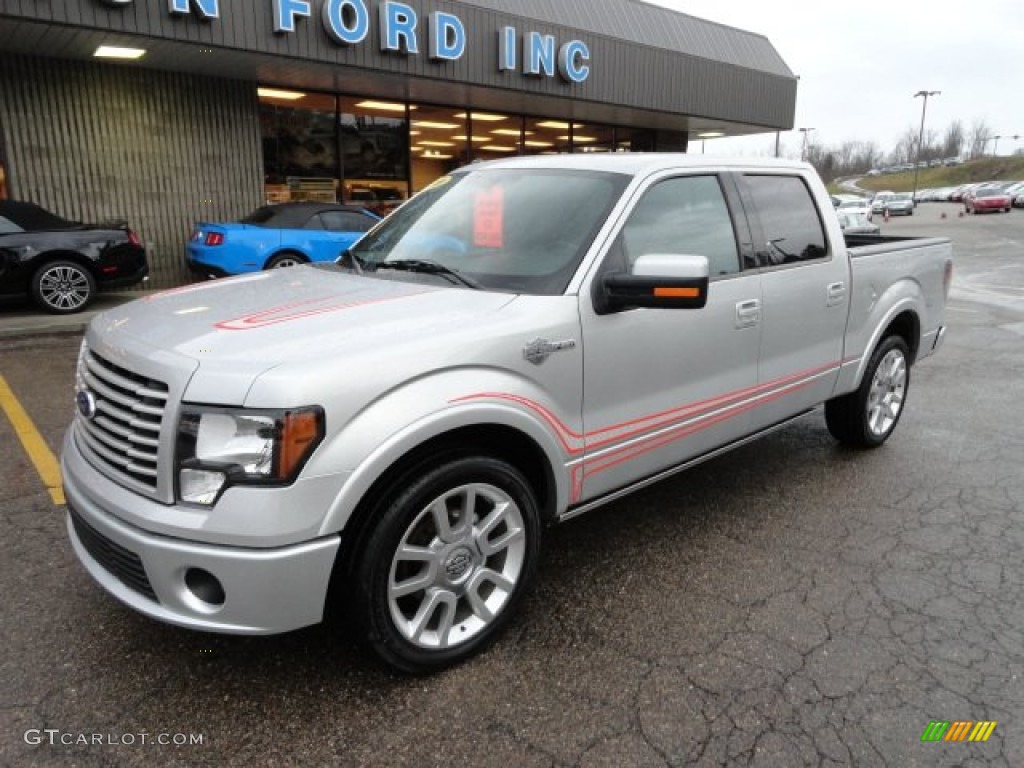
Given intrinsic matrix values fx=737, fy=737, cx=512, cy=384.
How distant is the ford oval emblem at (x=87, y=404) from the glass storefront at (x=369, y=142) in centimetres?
1117

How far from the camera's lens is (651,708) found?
244cm

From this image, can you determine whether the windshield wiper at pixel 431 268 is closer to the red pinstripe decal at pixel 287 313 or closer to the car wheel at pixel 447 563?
the red pinstripe decal at pixel 287 313

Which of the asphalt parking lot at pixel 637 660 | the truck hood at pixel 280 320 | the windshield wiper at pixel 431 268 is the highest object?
the windshield wiper at pixel 431 268

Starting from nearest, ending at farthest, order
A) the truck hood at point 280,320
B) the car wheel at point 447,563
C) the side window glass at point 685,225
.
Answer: the truck hood at point 280,320
the car wheel at point 447,563
the side window glass at point 685,225

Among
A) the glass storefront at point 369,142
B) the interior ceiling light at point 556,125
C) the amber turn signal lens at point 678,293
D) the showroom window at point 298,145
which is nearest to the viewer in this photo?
the amber turn signal lens at point 678,293

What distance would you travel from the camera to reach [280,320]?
2521 millimetres

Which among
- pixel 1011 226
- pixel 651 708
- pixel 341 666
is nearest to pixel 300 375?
pixel 341 666

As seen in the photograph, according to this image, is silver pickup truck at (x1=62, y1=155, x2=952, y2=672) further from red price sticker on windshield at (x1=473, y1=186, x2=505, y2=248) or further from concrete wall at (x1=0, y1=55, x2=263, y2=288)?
concrete wall at (x1=0, y1=55, x2=263, y2=288)

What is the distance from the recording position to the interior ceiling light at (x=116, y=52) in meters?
10.4

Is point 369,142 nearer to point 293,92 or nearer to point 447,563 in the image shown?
point 293,92

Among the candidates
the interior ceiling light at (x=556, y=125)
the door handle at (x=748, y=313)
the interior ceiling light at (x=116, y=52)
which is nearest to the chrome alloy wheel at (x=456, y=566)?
the door handle at (x=748, y=313)

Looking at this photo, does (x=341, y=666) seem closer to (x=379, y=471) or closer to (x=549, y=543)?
(x=379, y=471)

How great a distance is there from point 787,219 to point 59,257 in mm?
9076

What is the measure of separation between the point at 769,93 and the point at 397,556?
19625 millimetres
